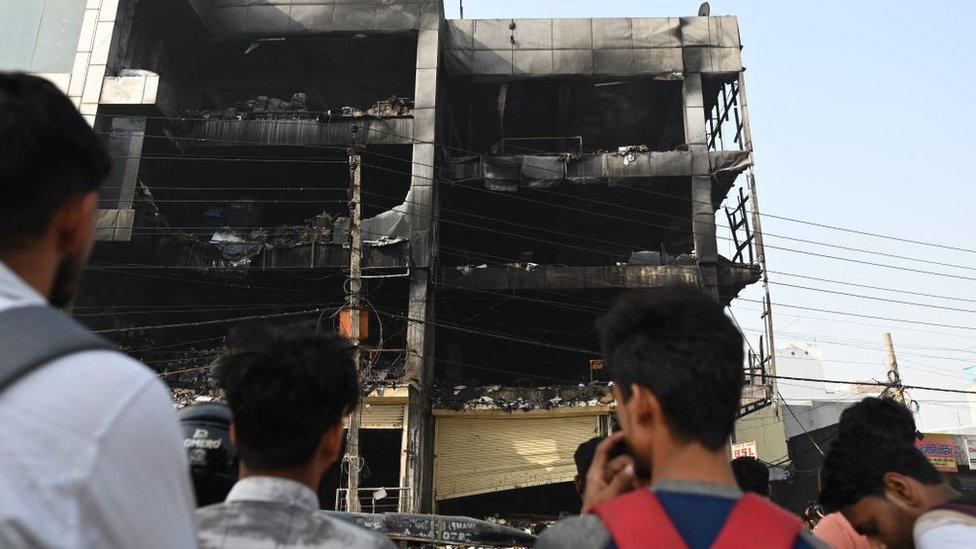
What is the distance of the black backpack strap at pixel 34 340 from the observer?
868 millimetres

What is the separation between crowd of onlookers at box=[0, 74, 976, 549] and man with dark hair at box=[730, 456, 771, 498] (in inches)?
34.7

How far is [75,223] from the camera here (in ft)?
3.76

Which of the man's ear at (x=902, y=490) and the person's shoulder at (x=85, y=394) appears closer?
the person's shoulder at (x=85, y=394)

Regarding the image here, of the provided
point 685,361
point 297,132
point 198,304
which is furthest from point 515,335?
point 685,361

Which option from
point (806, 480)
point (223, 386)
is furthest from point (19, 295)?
point (806, 480)

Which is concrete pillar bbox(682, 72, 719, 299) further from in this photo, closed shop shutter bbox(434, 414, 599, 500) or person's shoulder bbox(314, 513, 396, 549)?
person's shoulder bbox(314, 513, 396, 549)

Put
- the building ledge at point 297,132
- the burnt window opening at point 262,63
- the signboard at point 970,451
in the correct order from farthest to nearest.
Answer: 1. the signboard at point 970,451
2. the burnt window opening at point 262,63
3. the building ledge at point 297,132

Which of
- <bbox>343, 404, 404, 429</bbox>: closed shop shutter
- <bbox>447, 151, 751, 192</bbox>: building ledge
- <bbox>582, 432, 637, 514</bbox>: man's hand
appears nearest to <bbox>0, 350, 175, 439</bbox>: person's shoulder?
<bbox>582, 432, 637, 514</bbox>: man's hand

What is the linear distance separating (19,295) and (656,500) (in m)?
1.24

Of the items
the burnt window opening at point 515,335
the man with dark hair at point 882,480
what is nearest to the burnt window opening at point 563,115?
the burnt window opening at point 515,335

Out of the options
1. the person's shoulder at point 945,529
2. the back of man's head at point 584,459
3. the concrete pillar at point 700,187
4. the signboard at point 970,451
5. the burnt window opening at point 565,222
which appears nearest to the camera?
the person's shoulder at point 945,529

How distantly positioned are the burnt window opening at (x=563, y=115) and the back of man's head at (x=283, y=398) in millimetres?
21107

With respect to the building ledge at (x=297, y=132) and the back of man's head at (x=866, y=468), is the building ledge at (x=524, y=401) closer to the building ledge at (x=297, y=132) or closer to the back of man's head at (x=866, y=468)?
the building ledge at (x=297, y=132)

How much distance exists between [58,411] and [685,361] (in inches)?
50.0
